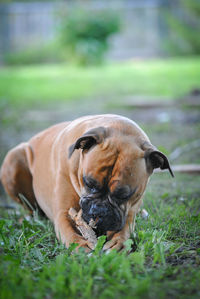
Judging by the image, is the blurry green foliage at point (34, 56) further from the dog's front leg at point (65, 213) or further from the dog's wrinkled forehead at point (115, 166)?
the dog's wrinkled forehead at point (115, 166)

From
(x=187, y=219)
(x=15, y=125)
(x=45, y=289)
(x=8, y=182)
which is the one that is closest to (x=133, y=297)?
(x=45, y=289)

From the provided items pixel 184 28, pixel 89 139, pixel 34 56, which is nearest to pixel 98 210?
pixel 89 139

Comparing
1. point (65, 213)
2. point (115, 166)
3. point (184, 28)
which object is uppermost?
point (184, 28)

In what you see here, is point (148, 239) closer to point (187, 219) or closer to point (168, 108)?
point (187, 219)

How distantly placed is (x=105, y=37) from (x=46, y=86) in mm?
5707

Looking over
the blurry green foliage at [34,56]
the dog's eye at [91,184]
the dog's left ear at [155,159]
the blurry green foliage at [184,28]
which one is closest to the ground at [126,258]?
the dog's eye at [91,184]

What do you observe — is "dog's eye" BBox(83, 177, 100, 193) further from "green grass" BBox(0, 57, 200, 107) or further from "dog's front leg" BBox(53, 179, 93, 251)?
"green grass" BBox(0, 57, 200, 107)

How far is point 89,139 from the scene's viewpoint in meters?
3.12

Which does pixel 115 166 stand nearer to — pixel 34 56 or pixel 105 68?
pixel 105 68

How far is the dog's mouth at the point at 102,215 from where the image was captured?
2.98 metres

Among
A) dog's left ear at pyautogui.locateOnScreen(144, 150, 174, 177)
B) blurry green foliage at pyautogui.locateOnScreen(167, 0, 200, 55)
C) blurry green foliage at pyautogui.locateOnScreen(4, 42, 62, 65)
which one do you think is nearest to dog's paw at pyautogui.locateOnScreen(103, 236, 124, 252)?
dog's left ear at pyautogui.locateOnScreen(144, 150, 174, 177)

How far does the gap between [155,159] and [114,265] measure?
37.3 inches

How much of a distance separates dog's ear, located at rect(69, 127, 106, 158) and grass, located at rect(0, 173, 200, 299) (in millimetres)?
695

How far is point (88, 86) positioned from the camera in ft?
43.5
